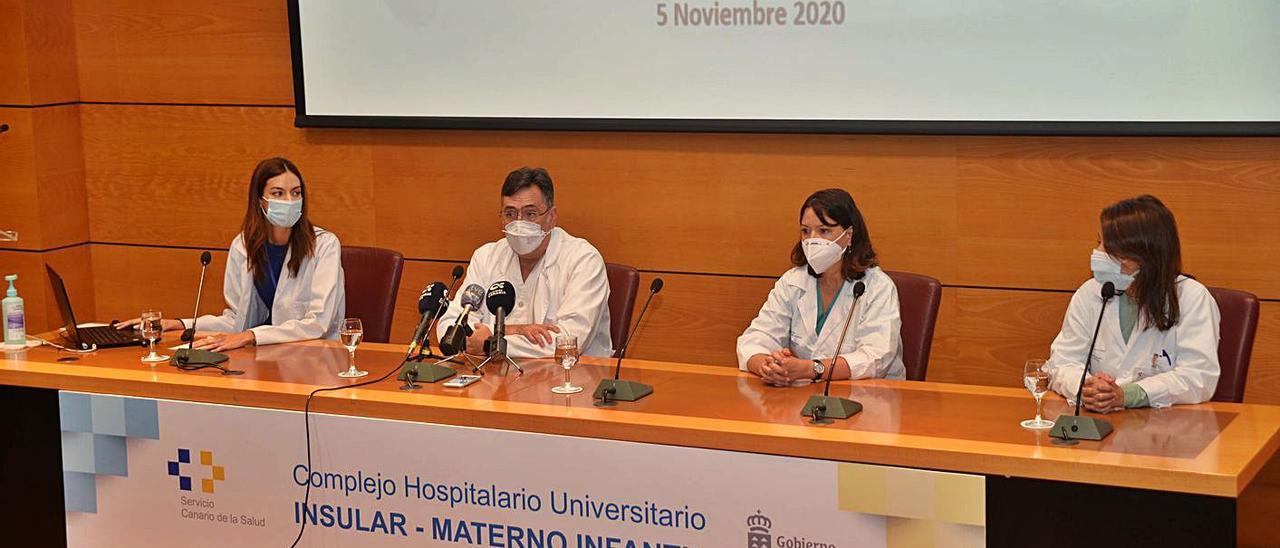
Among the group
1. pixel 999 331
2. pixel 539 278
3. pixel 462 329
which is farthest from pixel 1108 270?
pixel 539 278

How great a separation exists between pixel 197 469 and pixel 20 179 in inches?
103

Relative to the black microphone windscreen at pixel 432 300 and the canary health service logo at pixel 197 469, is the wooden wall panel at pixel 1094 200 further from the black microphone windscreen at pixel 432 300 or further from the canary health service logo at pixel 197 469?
the canary health service logo at pixel 197 469

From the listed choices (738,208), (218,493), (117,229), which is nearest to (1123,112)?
(738,208)

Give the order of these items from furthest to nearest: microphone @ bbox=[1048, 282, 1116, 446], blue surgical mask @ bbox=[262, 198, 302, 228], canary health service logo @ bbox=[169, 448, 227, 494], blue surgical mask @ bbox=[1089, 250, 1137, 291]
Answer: blue surgical mask @ bbox=[262, 198, 302, 228]
canary health service logo @ bbox=[169, 448, 227, 494]
blue surgical mask @ bbox=[1089, 250, 1137, 291]
microphone @ bbox=[1048, 282, 1116, 446]

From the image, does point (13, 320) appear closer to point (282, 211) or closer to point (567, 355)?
point (282, 211)

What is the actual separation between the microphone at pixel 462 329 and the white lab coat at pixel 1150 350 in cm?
151

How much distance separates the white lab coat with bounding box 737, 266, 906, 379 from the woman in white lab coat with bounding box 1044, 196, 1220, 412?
0.46 metres

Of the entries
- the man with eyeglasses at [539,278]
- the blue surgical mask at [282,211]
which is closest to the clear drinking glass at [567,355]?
the man with eyeglasses at [539,278]

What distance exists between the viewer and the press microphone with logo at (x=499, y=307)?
12.8ft

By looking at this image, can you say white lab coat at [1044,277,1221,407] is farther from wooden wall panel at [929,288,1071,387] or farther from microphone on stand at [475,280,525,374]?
microphone on stand at [475,280,525,374]

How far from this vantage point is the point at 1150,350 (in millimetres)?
3584

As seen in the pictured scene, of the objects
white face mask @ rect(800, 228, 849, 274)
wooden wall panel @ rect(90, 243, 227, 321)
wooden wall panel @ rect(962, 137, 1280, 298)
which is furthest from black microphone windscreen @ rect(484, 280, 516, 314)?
wooden wall panel @ rect(90, 243, 227, 321)

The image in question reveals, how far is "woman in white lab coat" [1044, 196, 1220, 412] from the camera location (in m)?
3.38

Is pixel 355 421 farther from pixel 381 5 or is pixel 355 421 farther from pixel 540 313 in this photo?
pixel 381 5
